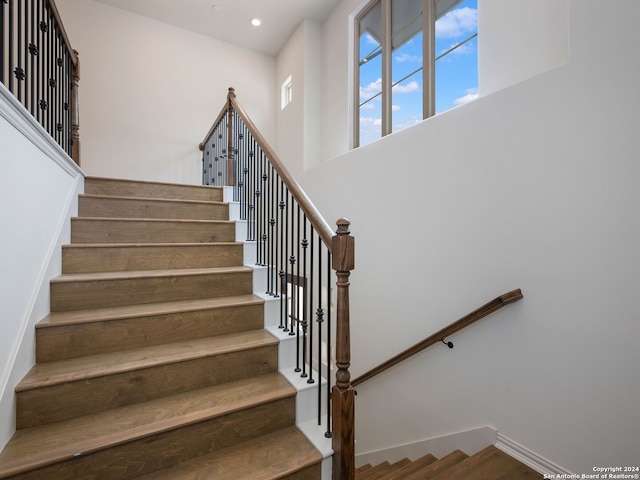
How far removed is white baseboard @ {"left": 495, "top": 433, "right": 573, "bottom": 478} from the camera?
5.73ft

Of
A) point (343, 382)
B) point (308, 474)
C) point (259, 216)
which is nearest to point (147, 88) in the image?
point (259, 216)

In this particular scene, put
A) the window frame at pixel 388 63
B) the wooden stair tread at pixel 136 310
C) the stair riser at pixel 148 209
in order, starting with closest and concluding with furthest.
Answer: the wooden stair tread at pixel 136 310, the stair riser at pixel 148 209, the window frame at pixel 388 63

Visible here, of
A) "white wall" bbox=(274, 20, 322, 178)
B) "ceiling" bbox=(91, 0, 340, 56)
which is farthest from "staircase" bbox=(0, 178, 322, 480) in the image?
"ceiling" bbox=(91, 0, 340, 56)

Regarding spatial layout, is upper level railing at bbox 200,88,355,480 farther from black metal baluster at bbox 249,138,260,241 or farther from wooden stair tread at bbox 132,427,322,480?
wooden stair tread at bbox 132,427,322,480

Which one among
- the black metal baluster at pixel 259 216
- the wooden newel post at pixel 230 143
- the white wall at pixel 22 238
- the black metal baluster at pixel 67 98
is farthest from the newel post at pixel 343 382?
the black metal baluster at pixel 67 98

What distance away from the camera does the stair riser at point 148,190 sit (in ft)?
8.79

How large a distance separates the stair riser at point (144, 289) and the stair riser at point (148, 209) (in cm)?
85

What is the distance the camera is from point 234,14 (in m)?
4.34

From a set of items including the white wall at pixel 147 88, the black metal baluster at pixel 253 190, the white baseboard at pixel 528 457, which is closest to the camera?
the white baseboard at pixel 528 457

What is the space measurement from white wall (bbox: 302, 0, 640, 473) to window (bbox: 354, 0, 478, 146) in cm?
53

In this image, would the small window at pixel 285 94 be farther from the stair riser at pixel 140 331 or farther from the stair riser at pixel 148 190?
the stair riser at pixel 140 331

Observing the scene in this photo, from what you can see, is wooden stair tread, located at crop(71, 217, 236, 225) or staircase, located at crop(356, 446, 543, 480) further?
wooden stair tread, located at crop(71, 217, 236, 225)

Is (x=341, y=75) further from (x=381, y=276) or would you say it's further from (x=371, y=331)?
(x=371, y=331)

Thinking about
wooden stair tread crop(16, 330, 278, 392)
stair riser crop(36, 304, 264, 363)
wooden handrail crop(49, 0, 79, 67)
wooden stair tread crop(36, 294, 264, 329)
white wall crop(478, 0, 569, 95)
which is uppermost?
wooden handrail crop(49, 0, 79, 67)
